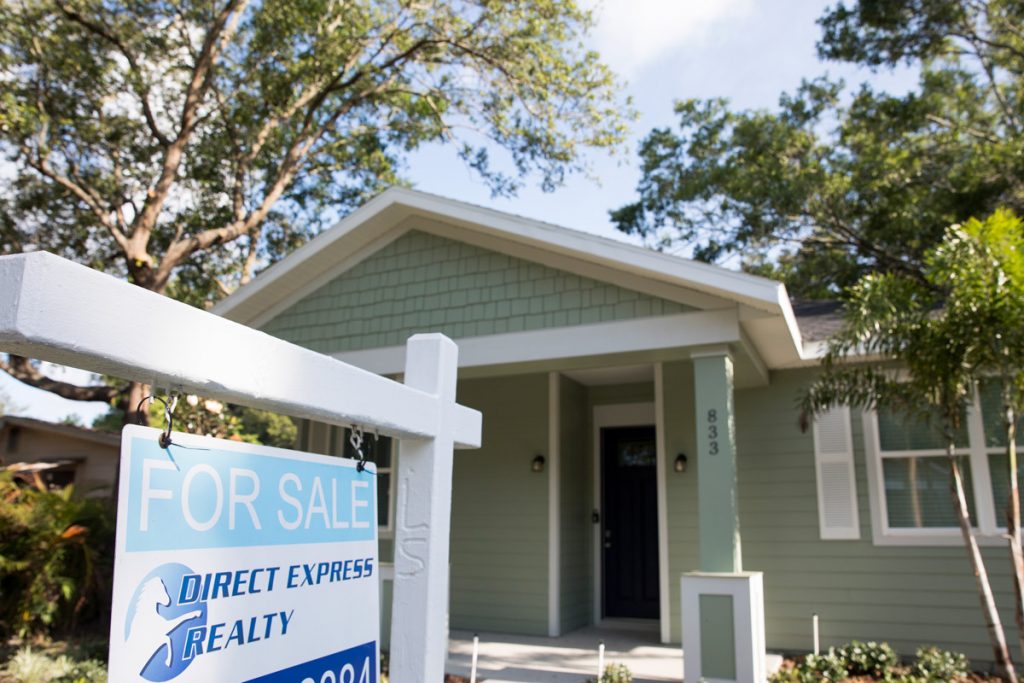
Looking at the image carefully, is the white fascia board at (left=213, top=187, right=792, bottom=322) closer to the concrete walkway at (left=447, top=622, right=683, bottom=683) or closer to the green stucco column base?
the green stucco column base

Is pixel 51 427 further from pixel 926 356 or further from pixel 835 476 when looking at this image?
pixel 926 356

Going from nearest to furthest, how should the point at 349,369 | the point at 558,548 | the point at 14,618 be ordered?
the point at 349,369 → the point at 14,618 → the point at 558,548

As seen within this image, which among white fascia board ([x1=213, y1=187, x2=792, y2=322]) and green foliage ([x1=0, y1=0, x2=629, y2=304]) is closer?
white fascia board ([x1=213, y1=187, x2=792, y2=322])

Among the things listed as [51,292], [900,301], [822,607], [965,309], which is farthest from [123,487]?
[822,607]

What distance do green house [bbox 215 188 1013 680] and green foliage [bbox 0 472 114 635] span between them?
300cm

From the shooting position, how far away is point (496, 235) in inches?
285

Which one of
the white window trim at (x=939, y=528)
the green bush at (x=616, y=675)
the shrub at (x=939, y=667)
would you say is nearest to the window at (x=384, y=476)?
the green bush at (x=616, y=675)

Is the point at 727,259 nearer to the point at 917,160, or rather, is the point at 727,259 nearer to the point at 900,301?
the point at 917,160

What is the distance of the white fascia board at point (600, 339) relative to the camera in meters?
6.28

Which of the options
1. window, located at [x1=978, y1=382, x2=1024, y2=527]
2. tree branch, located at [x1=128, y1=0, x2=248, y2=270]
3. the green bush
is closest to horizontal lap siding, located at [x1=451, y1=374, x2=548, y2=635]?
the green bush

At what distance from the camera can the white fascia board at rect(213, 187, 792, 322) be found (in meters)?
5.99

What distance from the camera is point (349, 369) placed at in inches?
72.2

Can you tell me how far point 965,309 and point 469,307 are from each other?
4173mm

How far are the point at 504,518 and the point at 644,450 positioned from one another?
6.13 feet
